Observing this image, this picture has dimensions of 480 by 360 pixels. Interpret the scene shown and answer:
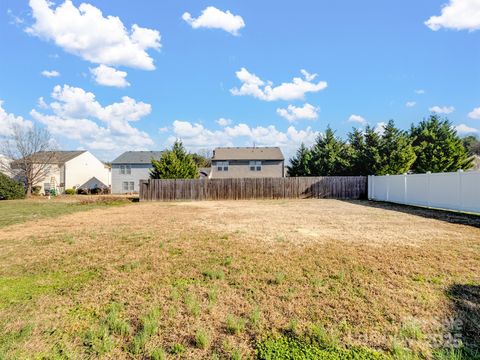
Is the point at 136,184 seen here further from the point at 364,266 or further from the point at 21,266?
the point at 364,266

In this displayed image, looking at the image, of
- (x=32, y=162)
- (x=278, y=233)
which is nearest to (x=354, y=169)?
(x=278, y=233)

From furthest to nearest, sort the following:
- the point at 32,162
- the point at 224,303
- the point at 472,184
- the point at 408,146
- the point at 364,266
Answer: the point at 32,162
the point at 408,146
the point at 472,184
the point at 364,266
the point at 224,303

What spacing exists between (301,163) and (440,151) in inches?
486

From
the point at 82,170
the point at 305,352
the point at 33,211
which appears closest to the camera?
the point at 305,352

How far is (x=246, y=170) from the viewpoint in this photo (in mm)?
33750

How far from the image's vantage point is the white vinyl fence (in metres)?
10.3

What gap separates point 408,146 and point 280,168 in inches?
537

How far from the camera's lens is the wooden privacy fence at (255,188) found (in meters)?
20.8

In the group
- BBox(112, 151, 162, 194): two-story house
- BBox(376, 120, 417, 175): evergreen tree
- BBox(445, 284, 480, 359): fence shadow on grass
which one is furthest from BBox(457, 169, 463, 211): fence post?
BBox(112, 151, 162, 194): two-story house

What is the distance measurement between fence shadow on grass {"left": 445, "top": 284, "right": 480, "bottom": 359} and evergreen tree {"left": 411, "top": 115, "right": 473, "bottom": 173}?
2489 centimetres

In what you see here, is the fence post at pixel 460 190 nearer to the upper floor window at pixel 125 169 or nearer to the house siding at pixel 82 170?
the upper floor window at pixel 125 169

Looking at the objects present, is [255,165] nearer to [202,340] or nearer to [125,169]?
[125,169]

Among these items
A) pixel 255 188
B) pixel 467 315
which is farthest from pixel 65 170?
pixel 467 315

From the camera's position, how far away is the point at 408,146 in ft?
75.2
